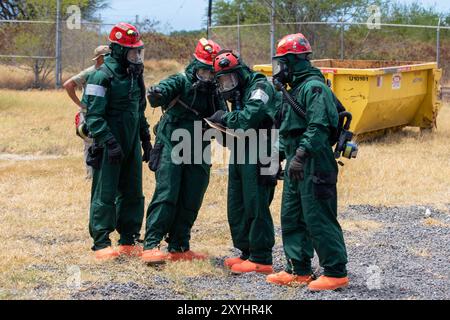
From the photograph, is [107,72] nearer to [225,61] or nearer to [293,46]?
[225,61]

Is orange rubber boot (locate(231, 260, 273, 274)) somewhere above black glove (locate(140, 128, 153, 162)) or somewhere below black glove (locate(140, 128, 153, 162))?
below

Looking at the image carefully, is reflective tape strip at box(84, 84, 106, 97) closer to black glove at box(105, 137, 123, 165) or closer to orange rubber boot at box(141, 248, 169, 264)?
black glove at box(105, 137, 123, 165)

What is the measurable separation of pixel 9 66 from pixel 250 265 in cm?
1814

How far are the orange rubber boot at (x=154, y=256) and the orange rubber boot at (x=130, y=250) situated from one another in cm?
44

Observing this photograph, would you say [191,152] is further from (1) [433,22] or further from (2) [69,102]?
(1) [433,22]

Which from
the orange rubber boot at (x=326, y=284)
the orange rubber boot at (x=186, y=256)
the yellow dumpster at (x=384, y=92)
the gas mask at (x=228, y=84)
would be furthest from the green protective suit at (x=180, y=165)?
the yellow dumpster at (x=384, y=92)

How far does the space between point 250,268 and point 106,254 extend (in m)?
1.31

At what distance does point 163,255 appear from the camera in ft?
23.2

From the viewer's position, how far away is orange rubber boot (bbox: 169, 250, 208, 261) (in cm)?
745

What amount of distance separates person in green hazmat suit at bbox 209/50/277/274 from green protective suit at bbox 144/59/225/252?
0.34 meters

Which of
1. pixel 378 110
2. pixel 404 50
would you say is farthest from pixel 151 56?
pixel 378 110

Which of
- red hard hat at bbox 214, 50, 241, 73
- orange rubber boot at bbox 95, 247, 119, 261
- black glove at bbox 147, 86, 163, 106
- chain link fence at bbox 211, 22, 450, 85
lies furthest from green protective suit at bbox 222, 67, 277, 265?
chain link fence at bbox 211, 22, 450, 85

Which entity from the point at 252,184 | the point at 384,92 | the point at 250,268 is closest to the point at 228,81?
the point at 252,184

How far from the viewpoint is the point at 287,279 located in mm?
6672
